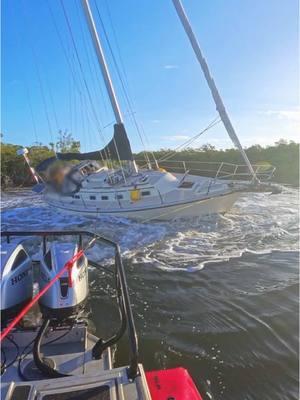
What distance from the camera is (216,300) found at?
5516mm

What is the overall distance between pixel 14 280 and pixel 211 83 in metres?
9.70

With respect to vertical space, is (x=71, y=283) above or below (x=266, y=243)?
above

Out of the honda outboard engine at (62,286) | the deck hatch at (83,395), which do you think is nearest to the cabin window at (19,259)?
the honda outboard engine at (62,286)

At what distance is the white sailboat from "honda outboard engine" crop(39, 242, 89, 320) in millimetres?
7881

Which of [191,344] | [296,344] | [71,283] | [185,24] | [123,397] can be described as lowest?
[296,344]

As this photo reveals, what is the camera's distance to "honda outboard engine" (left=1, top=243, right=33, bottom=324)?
10.5ft

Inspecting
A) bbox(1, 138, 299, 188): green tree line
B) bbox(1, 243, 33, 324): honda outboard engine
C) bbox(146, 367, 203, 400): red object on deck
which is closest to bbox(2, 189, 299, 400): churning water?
bbox(146, 367, 203, 400): red object on deck

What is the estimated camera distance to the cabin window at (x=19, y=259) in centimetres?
342

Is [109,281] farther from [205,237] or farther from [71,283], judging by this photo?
[205,237]

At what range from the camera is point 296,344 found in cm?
423

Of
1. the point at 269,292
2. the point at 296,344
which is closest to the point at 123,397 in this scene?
the point at 296,344

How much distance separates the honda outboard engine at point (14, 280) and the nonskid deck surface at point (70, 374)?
260 millimetres

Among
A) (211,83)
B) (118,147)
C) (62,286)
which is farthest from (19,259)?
(211,83)

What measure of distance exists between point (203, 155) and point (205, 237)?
74.9ft
